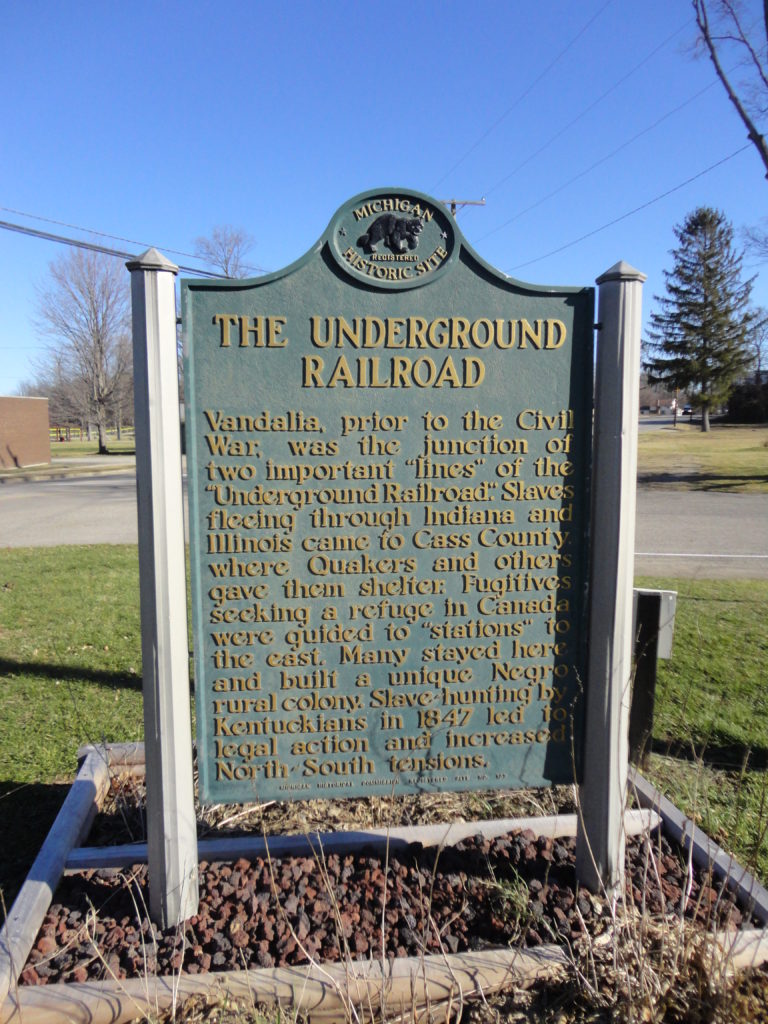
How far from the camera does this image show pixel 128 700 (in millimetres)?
4691

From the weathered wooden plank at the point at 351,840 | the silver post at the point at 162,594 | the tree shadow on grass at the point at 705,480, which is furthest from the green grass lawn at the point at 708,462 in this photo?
the silver post at the point at 162,594

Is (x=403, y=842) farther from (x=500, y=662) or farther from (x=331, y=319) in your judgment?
(x=331, y=319)

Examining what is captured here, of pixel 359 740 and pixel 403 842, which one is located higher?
pixel 359 740

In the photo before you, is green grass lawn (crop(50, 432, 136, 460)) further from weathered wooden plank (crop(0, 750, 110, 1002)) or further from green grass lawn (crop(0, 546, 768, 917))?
weathered wooden plank (crop(0, 750, 110, 1002))

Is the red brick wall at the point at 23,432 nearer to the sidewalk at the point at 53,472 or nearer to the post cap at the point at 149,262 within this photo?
the sidewalk at the point at 53,472

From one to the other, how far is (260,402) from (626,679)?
1.61 metres

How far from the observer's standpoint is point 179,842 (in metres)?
2.35

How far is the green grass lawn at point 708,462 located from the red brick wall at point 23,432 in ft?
91.7

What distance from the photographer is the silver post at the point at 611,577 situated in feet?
7.76

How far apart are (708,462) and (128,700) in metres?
26.5

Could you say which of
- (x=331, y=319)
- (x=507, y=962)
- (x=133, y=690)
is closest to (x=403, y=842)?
(x=507, y=962)

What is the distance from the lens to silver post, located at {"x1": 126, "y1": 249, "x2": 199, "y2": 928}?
86.3 inches

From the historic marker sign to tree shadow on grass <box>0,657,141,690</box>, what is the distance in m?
2.83

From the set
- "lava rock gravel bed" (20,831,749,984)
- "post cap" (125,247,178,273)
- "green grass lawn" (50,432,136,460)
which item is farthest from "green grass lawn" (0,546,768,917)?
"green grass lawn" (50,432,136,460)
